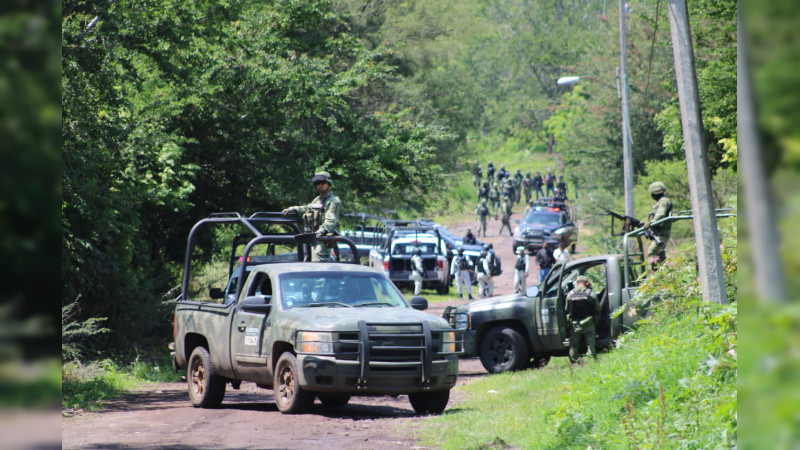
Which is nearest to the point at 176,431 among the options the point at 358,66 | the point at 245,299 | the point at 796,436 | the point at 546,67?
the point at 245,299

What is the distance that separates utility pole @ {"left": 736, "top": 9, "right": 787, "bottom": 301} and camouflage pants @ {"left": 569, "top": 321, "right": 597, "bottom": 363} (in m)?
11.3

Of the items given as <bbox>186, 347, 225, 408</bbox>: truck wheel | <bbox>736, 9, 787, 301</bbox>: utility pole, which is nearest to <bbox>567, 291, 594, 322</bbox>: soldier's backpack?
<bbox>186, 347, 225, 408</bbox>: truck wheel

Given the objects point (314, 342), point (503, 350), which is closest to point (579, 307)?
point (503, 350)

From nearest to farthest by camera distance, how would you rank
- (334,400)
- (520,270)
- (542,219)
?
(334,400) → (520,270) → (542,219)

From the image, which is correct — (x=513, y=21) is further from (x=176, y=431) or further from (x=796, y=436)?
(x=796, y=436)

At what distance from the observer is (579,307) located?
13.2 m

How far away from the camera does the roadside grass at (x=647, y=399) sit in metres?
6.56

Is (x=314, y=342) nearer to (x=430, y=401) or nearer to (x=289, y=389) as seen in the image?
(x=289, y=389)

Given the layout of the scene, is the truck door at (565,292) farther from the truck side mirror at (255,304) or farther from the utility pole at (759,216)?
the utility pole at (759,216)

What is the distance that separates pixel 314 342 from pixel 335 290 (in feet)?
4.79

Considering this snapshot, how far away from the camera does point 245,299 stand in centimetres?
1127

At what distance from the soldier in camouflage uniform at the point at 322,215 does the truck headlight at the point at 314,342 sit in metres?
2.62

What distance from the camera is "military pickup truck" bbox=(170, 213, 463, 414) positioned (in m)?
10.4

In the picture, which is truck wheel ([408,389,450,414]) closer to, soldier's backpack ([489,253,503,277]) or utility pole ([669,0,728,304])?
utility pole ([669,0,728,304])
